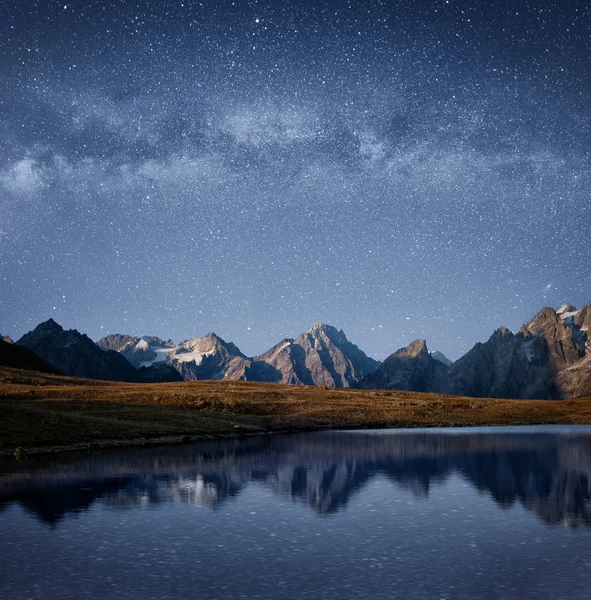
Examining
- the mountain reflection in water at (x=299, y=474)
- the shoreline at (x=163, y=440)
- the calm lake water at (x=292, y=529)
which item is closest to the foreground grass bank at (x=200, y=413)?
→ the shoreline at (x=163, y=440)

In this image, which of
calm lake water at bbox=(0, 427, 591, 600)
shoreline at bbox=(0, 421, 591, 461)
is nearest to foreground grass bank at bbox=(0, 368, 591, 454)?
shoreline at bbox=(0, 421, 591, 461)

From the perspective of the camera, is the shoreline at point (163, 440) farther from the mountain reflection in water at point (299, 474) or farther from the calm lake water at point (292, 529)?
the calm lake water at point (292, 529)

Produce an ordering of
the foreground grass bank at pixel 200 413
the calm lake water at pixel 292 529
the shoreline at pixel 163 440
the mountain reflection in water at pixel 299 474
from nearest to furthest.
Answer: the calm lake water at pixel 292 529 → the mountain reflection in water at pixel 299 474 → the shoreline at pixel 163 440 → the foreground grass bank at pixel 200 413

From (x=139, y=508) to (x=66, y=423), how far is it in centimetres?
3583

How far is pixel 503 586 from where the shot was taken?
57.2ft

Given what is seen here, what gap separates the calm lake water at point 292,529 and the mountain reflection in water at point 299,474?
0.46 feet

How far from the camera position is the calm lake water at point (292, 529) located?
17.7 m

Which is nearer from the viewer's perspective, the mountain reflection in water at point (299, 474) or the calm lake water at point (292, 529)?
the calm lake water at point (292, 529)

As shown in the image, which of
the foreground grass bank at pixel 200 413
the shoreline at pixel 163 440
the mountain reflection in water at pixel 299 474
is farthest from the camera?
the foreground grass bank at pixel 200 413

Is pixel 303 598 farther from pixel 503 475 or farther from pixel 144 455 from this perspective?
pixel 144 455

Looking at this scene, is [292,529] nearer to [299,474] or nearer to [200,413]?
[299,474]

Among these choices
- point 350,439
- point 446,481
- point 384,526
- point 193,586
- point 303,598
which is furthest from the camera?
point 350,439

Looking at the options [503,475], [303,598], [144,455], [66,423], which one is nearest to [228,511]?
[303,598]

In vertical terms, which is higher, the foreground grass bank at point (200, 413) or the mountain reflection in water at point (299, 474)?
the foreground grass bank at point (200, 413)
